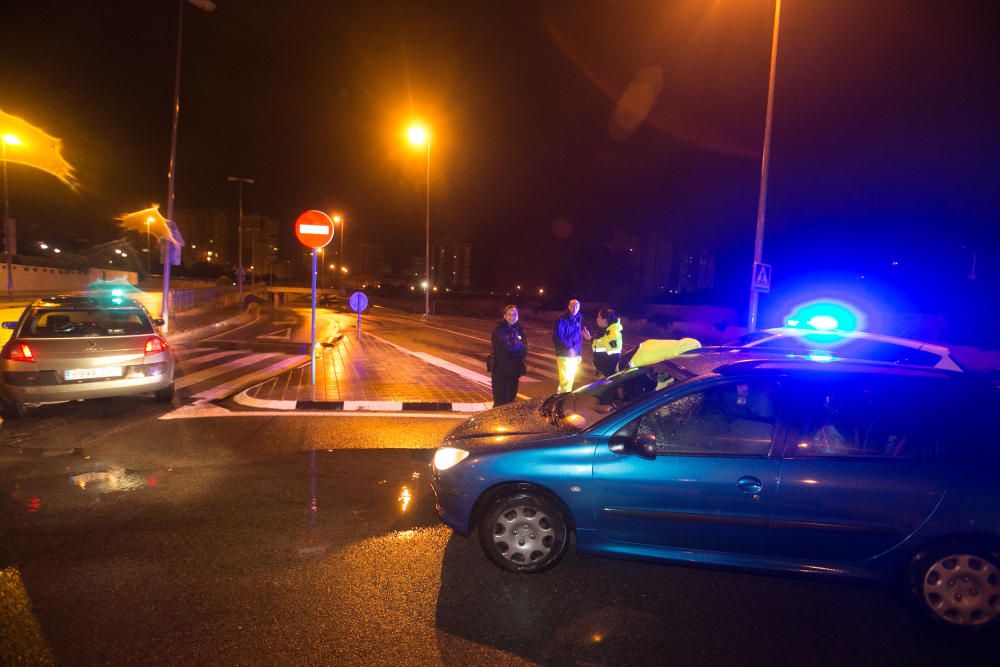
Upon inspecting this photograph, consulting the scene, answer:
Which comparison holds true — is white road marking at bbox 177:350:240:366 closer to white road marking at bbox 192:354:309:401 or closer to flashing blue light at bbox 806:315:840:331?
white road marking at bbox 192:354:309:401

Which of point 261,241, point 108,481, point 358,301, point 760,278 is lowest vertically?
point 108,481

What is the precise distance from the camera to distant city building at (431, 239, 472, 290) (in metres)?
102

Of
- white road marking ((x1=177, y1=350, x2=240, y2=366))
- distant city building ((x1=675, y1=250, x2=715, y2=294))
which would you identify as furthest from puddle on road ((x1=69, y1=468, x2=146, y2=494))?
distant city building ((x1=675, y1=250, x2=715, y2=294))

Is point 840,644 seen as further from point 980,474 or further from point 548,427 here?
point 548,427

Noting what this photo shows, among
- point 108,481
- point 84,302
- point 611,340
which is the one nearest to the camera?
point 108,481

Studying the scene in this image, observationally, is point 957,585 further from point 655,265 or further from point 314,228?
point 655,265

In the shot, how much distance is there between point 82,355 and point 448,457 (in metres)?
6.14

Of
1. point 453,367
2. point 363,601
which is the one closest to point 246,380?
point 453,367

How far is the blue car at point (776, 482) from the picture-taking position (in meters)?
3.21

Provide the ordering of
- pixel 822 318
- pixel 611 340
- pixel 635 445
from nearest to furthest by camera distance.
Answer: pixel 635 445, pixel 611 340, pixel 822 318

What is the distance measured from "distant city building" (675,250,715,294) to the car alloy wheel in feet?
199

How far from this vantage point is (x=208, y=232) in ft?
403

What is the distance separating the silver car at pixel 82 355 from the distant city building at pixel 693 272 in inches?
2331

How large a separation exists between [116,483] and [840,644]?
19.0 feet
